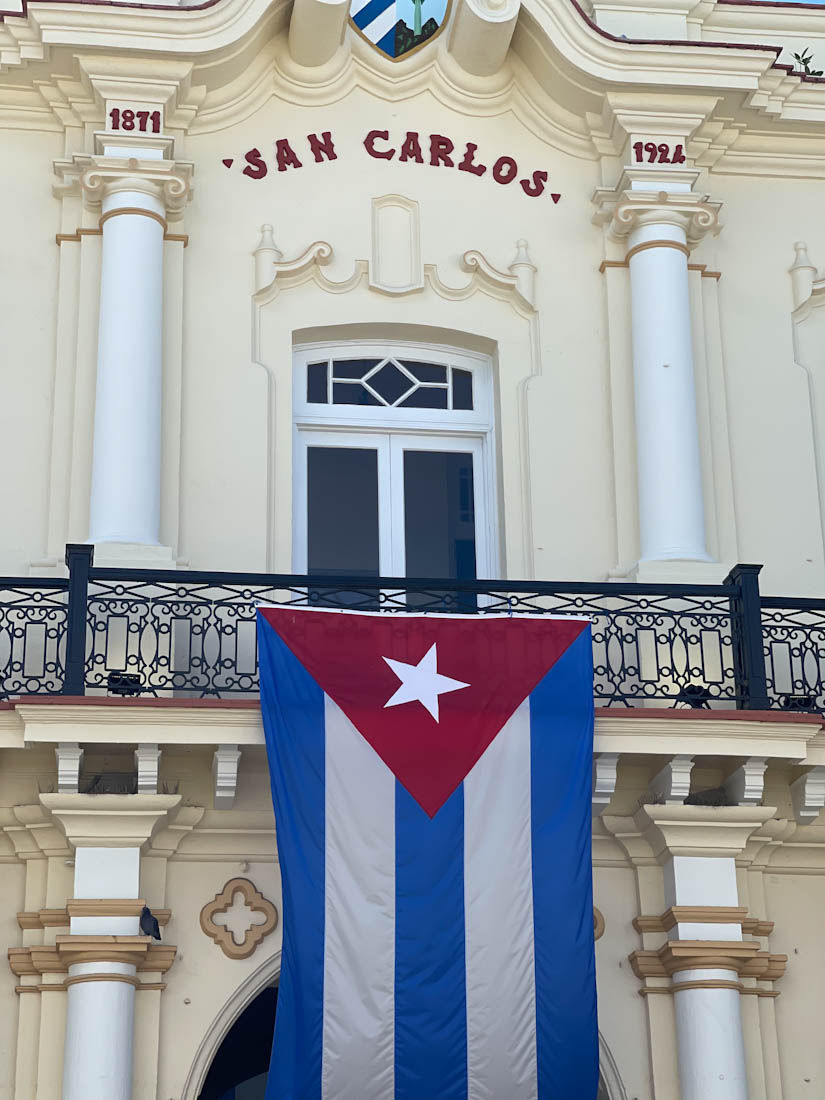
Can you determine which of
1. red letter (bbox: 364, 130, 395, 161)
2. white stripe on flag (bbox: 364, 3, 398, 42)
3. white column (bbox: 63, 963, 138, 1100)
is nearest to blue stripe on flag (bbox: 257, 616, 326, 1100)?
white column (bbox: 63, 963, 138, 1100)

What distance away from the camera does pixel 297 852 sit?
36.0 ft

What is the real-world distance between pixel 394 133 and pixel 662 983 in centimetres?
672

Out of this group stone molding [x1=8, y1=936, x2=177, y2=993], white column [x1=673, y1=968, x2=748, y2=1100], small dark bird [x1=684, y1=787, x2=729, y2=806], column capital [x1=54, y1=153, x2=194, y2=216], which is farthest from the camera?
column capital [x1=54, y1=153, x2=194, y2=216]

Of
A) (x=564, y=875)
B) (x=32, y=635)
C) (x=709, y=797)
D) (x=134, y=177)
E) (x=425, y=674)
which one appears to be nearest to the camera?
(x=564, y=875)

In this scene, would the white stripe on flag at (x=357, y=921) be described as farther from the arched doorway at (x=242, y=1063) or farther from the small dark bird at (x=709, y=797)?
the arched doorway at (x=242, y=1063)

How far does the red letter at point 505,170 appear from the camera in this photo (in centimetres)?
1441

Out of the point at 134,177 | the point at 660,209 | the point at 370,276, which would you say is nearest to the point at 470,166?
the point at 370,276

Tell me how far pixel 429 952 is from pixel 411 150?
21.2 feet

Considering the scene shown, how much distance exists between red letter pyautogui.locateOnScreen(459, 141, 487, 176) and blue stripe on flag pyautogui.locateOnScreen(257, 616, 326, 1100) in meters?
4.64

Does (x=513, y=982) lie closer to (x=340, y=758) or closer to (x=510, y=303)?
(x=340, y=758)

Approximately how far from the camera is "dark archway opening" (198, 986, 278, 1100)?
14297 millimetres

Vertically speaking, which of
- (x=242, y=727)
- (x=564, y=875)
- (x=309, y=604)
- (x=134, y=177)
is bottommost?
(x=564, y=875)

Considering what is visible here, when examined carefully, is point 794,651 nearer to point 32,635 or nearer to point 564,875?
point 564,875

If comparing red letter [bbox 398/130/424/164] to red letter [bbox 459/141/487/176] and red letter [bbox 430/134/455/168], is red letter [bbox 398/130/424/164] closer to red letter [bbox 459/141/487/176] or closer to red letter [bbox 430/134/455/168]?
red letter [bbox 430/134/455/168]
